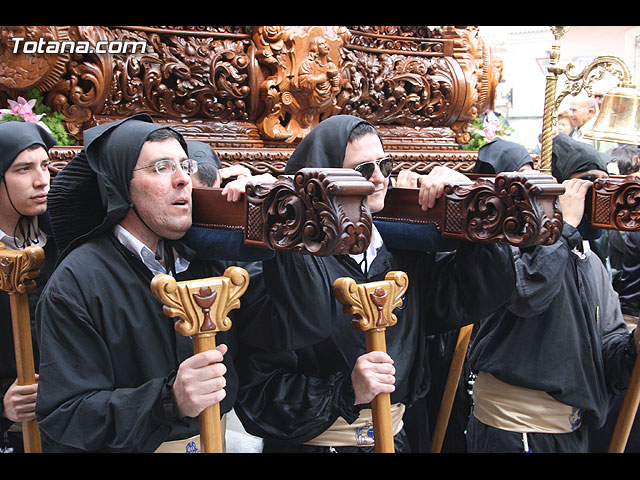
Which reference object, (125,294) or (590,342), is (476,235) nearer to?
(125,294)

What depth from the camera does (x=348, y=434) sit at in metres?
2.41

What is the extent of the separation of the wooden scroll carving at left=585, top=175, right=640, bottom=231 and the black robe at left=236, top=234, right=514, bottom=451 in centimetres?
32

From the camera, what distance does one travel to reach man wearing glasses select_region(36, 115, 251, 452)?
1786 mm

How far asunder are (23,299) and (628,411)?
6.97ft

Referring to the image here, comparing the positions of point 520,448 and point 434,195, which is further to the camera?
point 520,448

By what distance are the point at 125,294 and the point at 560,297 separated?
1.70 metres

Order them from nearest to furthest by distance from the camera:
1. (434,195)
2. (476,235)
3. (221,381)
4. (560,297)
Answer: (221,381) → (476,235) → (434,195) → (560,297)

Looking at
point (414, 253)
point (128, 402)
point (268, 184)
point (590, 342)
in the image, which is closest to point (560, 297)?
point (590, 342)

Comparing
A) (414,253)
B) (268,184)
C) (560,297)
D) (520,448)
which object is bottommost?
(520,448)

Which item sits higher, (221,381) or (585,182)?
(585,182)

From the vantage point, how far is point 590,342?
111 inches

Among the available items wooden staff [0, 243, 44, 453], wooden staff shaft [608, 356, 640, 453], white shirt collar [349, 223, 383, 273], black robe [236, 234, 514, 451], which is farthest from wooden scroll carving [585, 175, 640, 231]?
wooden staff [0, 243, 44, 453]

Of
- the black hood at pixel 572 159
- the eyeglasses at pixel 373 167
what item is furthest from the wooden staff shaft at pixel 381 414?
the black hood at pixel 572 159

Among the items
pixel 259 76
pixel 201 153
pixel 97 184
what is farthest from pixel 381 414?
pixel 259 76
